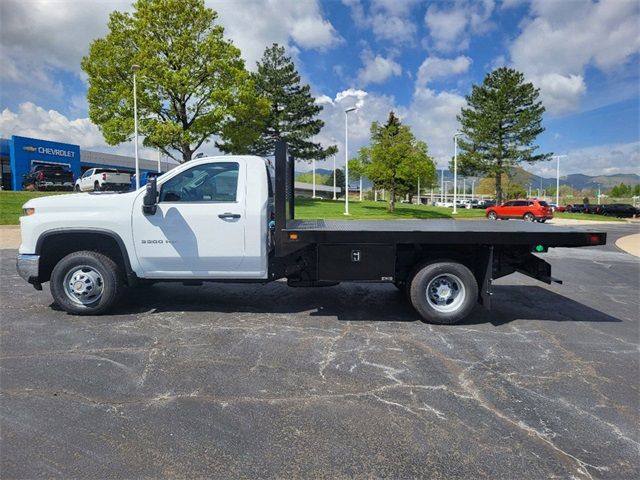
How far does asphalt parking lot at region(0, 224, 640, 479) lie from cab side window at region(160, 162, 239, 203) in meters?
1.59

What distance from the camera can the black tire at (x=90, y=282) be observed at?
5523 millimetres

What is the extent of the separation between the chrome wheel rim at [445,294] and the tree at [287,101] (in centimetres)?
4021

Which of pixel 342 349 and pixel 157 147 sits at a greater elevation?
pixel 157 147

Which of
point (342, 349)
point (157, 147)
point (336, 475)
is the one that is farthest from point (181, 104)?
point (336, 475)

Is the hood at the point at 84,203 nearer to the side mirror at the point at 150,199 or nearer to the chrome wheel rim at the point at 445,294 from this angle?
the side mirror at the point at 150,199

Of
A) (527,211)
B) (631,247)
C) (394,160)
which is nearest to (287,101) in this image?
(394,160)

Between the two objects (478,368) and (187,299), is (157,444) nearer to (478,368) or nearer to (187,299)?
(478,368)

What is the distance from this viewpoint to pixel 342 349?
4.68 meters

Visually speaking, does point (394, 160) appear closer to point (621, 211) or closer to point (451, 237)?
point (451, 237)

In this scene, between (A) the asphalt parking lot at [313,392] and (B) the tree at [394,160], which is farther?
(B) the tree at [394,160]

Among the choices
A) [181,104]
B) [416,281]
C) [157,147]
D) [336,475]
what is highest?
[181,104]

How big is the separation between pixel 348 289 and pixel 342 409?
422 centimetres

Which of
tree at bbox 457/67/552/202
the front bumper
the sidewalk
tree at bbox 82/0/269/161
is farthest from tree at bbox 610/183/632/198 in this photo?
the front bumper

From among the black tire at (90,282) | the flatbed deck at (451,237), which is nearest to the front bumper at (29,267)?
the black tire at (90,282)
